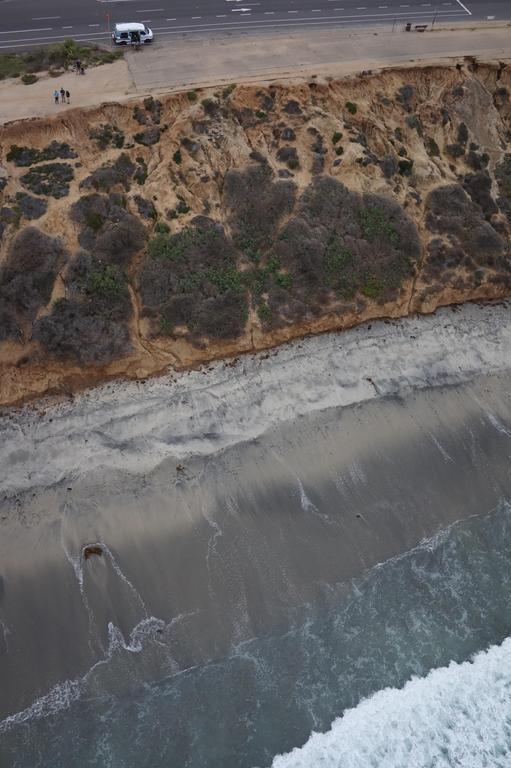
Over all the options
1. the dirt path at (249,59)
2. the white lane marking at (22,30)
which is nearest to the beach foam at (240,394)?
the dirt path at (249,59)

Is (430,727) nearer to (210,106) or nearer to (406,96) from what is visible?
(210,106)

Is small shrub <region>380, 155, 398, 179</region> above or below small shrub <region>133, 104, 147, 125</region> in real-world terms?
below

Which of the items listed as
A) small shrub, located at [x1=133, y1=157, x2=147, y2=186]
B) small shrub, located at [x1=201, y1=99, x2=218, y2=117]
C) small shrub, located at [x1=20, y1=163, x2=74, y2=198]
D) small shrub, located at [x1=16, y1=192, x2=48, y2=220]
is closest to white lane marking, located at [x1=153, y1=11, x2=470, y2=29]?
small shrub, located at [x1=201, y1=99, x2=218, y2=117]

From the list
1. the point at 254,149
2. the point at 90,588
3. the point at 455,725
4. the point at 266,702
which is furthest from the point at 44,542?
the point at 254,149

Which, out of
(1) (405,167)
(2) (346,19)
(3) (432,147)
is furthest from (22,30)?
(3) (432,147)

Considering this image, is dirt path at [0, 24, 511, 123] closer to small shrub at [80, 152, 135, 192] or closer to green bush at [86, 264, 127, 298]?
small shrub at [80, 152, 135, 192]

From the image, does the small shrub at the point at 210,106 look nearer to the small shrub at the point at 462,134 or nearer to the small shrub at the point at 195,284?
the small shrub at the point at 195,284
